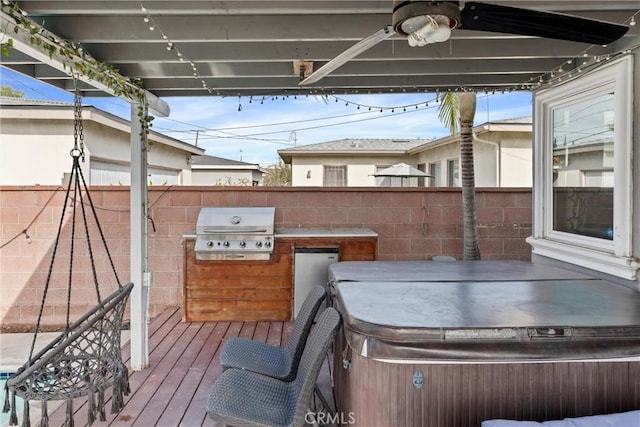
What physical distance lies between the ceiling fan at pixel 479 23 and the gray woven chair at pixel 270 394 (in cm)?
153

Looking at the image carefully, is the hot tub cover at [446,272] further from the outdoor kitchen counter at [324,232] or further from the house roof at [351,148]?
the house roof at [351,148]

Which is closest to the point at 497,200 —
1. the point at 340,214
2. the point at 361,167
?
the point at 340,214

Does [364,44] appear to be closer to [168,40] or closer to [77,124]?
[168,40]

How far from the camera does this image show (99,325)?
2.39 meters

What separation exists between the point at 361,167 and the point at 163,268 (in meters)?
7.67

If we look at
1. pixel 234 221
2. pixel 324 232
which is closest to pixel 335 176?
pixel 324 232

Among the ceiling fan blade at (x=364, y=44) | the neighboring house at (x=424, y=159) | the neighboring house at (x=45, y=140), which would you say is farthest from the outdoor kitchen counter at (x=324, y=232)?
the neighboring house at (x=424, y=159)

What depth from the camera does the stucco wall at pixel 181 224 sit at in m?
4.94

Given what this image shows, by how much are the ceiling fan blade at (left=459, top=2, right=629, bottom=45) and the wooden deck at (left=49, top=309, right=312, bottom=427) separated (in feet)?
9.28

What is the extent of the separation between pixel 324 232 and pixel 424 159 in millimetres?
7530

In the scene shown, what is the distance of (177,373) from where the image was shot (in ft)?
11.0

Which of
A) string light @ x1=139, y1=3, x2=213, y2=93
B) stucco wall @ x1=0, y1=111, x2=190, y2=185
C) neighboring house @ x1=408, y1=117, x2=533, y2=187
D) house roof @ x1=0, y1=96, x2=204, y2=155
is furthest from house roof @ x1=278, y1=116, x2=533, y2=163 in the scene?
string light @ x1=139, y1=3, x2=213, y2=93

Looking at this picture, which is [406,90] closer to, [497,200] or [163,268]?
[497,200]

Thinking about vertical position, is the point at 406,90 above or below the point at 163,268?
above
